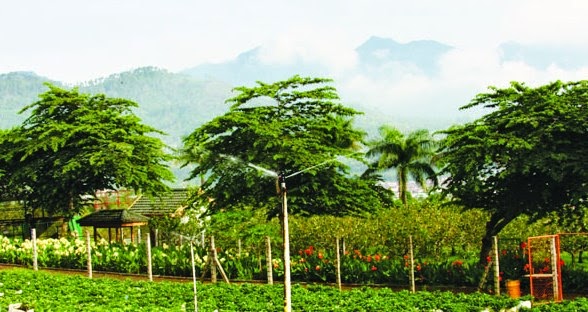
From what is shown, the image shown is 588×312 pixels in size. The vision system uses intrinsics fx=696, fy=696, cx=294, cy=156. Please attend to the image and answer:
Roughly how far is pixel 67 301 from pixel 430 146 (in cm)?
3521

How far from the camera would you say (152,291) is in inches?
679

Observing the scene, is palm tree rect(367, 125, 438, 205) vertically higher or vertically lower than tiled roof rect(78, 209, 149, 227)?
higher

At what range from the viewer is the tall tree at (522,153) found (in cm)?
1811

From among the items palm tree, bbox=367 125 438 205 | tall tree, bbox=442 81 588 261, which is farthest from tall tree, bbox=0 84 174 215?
palm tree, bbox=367 125 438 205

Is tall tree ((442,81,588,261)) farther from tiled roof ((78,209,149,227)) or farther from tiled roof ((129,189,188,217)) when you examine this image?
tiled roof ((129,189,188,217))

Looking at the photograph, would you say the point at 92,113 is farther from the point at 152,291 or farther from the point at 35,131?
the point at 152,291

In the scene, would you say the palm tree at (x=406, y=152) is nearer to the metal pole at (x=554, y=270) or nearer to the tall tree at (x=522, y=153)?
Result: the tall tree at (x=522, y=153)

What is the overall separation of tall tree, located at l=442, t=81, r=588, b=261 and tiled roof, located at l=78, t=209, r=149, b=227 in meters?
15.8

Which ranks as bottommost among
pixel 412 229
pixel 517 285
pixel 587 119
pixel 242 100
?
pixel 517 285

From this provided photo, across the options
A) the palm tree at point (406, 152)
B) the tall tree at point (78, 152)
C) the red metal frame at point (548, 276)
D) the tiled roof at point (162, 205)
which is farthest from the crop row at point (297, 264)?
the palm tree at point (406, 152)

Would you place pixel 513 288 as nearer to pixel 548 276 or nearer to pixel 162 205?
pixel 548 276

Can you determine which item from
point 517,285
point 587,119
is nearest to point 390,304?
point 517,285

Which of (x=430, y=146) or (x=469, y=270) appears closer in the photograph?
(x=469, y=270)

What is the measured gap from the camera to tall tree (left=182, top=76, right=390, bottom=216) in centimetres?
2317
